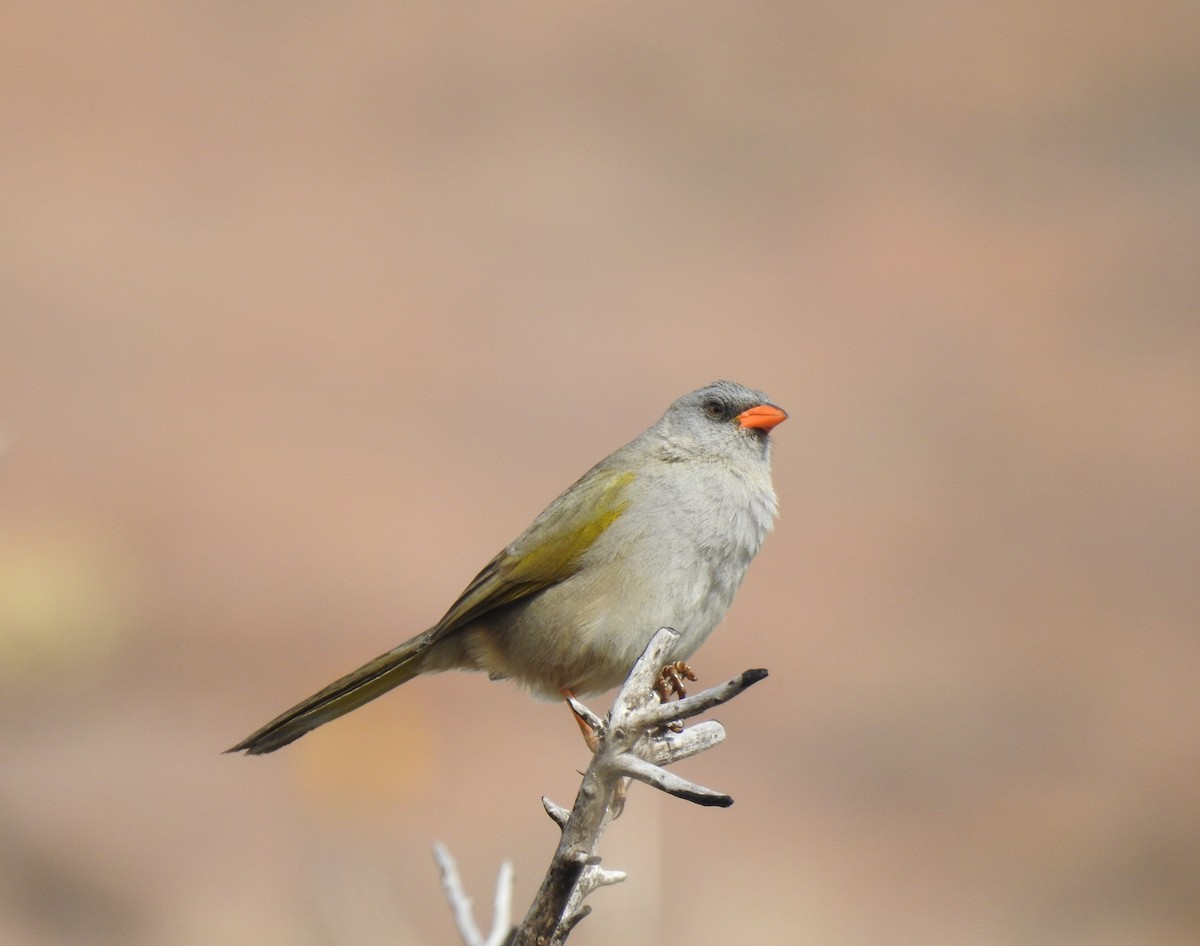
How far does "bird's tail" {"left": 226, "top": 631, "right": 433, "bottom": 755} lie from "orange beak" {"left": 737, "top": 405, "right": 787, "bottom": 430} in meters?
1.34

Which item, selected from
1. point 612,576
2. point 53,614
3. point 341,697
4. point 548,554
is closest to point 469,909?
point 341,697

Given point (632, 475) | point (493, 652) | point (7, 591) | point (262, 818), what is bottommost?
point (262, 818)

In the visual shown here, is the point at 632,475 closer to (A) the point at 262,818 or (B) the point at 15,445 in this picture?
(A) the point at 262,818

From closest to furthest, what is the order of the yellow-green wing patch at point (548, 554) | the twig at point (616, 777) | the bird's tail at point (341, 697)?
the twig at point (616, 777)
the bird's tail at point (341, 697)
the yellow-green wing patch at point (548, 554)

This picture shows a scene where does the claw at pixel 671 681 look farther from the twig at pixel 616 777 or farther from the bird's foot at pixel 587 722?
the twig at pixel 616 777

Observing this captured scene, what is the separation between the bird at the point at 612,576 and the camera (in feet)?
14.2

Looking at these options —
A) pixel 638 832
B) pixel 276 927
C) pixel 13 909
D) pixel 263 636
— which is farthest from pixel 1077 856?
pixel 13 909

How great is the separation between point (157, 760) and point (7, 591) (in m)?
1.54

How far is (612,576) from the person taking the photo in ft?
14.6

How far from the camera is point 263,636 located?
10.5 m

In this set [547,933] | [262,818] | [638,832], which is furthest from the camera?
[262,818]

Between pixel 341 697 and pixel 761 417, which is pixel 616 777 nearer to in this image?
pixel 341 697

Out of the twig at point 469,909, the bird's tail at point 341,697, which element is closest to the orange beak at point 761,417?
the bird's tail at point 341,697

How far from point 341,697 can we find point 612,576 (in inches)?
36.4
